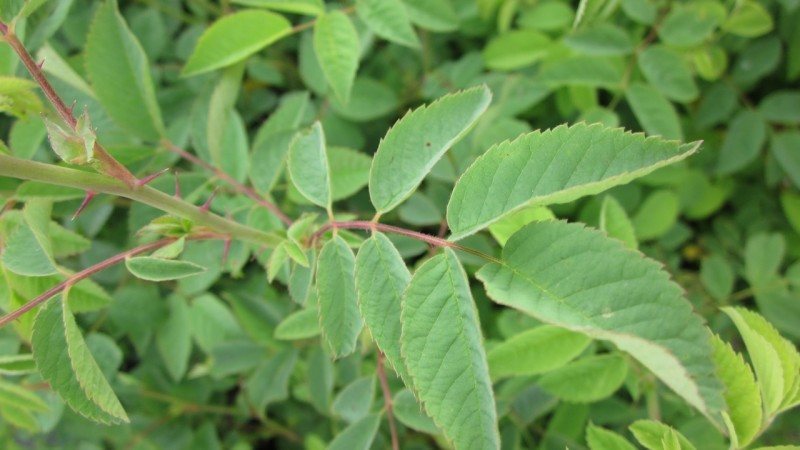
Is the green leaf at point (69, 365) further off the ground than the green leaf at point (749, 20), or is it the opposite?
the green leaf at point (749, 20)

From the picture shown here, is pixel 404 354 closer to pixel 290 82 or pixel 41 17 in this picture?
pixel 41 17

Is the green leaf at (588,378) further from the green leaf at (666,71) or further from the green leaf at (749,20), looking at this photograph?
the green leaf at (749,20)

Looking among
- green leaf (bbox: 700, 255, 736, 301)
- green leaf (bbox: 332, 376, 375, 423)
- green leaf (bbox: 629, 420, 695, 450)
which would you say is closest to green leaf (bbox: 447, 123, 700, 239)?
green leaf (bbox: 629, 420, 695, 450)

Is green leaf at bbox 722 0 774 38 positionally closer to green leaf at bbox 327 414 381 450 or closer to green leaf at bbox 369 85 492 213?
green leaf at bbox 369 85 492 213

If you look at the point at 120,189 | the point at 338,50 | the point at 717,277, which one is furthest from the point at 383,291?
the point at 717,277

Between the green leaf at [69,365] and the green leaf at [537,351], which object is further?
the green leaf at [537,351]

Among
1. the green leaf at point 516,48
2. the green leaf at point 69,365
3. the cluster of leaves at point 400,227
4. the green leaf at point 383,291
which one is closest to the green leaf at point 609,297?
the cluster of leaves at point 400,227
